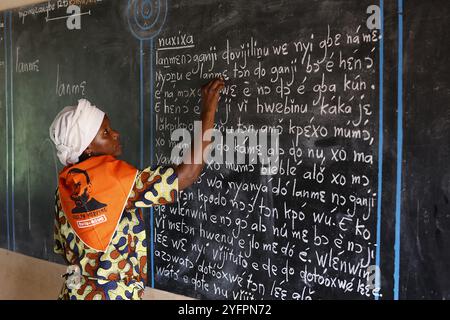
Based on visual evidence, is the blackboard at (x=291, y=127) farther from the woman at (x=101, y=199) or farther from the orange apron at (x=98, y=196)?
the orange apron at (x=98, y=196)

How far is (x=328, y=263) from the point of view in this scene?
7.51 ft

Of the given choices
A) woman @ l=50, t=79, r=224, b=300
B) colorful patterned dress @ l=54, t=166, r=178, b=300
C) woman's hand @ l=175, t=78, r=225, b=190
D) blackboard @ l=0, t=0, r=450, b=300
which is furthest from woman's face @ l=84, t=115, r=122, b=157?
blackboard @ l=0, t=0, r=450, b=300

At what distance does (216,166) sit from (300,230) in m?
0.59

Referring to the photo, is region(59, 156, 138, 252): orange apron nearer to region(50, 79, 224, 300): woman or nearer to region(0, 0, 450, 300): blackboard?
region(50, 79, 224, 300): woman

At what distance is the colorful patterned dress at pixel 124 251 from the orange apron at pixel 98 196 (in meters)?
0.05

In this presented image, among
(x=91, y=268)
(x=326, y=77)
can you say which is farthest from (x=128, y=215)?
(x=326, y=77)

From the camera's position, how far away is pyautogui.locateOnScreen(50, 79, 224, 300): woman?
200 centimetres

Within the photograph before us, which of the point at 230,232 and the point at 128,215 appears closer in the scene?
the point at 128,215

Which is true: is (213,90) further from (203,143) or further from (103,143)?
(103,143)

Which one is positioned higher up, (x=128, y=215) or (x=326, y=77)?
(x=326, y=77)

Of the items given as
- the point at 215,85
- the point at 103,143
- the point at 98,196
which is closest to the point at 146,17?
the point at 215,85

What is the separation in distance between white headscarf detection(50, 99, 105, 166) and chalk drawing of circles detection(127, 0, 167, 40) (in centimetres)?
103

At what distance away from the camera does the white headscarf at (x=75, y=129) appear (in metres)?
2.01

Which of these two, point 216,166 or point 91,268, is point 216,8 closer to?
point 216,166
